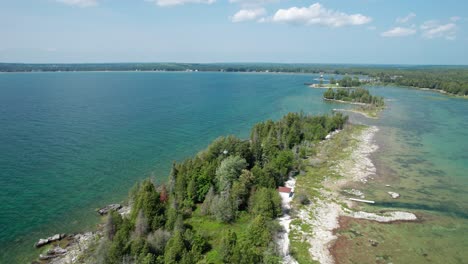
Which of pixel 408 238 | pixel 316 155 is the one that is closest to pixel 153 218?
pixel 408 238

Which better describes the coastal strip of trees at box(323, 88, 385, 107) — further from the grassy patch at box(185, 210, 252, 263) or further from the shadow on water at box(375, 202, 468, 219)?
the grassy patch at box(185, 210, 252, 263)

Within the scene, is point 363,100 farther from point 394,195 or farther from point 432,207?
point 432,207

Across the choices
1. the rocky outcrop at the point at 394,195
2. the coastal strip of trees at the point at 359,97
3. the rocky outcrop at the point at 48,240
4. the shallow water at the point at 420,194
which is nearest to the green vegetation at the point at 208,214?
the rocky outcrop at the point at 48,240

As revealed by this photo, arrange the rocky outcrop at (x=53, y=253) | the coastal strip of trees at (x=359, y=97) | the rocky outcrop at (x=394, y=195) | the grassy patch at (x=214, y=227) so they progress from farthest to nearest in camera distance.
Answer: the coastal strip of trees at (x=359, y=97), the rocky outcrop at (x=394, y=195), the grassy patch at (x=214, y=227), the rocky outcrop at (x=53, y=253)

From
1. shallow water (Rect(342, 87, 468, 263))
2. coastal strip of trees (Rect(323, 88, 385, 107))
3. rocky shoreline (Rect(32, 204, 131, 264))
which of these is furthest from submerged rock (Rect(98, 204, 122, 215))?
coastal strip of trees (Rect(323, 88, 385, 107))

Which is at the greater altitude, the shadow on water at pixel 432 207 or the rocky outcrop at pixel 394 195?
the rocky outcrop at pixel 394 195

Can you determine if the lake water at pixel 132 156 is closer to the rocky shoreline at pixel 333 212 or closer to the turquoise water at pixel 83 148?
the turquoise water at pixel 83 148
